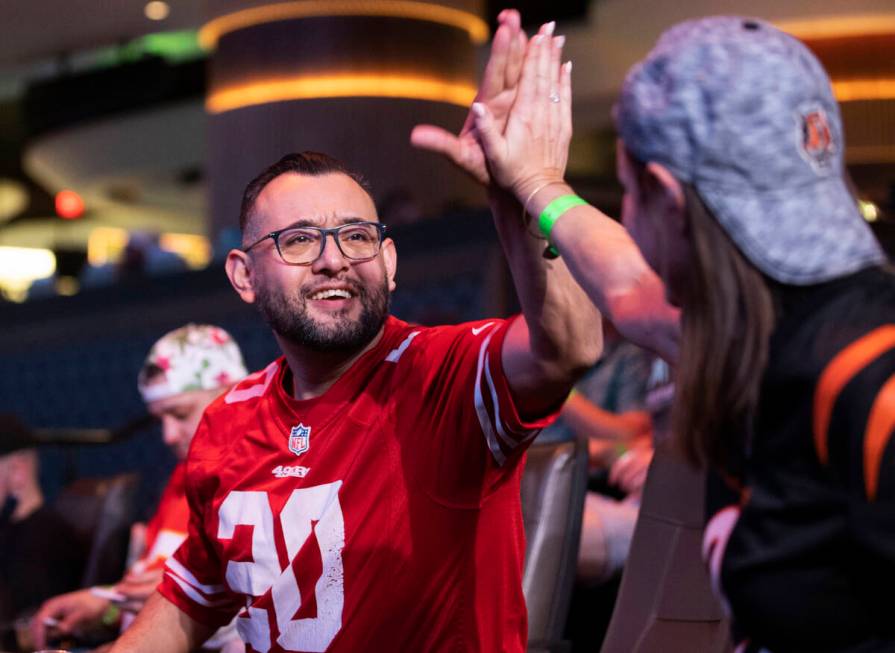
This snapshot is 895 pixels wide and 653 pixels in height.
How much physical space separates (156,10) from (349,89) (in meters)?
2.79

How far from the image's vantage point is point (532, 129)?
1.39m

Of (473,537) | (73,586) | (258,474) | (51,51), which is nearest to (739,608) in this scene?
(473,537)

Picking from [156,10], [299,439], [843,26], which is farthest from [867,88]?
[299,439]

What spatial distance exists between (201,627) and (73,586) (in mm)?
2172

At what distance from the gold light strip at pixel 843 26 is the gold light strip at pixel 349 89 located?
2338 millimetres

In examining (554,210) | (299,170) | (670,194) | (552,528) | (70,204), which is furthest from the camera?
(70,204)

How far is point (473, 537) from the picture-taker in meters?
1.77

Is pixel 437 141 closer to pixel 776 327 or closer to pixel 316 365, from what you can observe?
pixel 776 327

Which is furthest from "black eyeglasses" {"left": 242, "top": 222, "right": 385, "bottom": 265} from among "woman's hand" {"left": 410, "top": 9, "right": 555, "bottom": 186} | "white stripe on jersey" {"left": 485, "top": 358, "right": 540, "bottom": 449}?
"woman's hand" {"left": 410, "top": 9, "right": 555, "bottom": 186}

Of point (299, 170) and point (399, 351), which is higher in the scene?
point (299, 170)

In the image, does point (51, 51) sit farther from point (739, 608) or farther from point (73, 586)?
point (739, 608)

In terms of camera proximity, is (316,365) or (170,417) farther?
(170,417)

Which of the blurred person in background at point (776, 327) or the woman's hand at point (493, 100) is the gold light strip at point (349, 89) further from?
the blurred person in background at point (776, 327)

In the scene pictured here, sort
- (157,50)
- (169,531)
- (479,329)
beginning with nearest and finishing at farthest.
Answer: (479,329) → (169,531) → (157,50)
